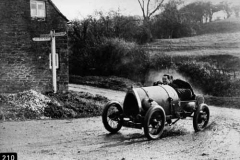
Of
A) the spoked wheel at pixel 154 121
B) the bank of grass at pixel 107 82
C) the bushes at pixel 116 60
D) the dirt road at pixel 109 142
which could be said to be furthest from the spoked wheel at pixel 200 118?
the bushes at pixel 116 60

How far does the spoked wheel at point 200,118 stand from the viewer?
8.93 meters

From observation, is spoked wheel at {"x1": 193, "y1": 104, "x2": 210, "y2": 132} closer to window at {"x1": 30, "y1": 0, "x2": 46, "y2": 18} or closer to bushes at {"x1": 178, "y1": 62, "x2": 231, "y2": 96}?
bushes at {"x1": 178, "y1": 62, "x2": 231, "y2": 96}

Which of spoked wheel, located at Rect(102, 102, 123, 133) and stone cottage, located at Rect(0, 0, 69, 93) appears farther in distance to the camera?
stone cottage, located at Rect(0, 0, 69, 93)

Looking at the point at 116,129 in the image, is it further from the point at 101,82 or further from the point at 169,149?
the point at 101,82

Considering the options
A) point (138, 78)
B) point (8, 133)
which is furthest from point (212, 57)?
point (8, 133)

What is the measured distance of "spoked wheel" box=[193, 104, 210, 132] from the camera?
8930mm

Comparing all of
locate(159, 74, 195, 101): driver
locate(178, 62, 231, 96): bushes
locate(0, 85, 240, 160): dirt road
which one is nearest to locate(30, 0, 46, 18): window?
locate(0, 85, 240, 160): dirt road

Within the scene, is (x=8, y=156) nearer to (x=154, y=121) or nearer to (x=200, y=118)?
(x=154, y=121)

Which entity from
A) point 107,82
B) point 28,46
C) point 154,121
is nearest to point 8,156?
point 154,121

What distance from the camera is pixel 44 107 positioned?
12.1 metres

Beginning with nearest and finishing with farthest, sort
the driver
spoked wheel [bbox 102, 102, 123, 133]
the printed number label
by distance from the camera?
the printed number label < spoked wheel [bbox 102, 102, 123, 133] < the driver

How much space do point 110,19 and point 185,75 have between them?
608cm

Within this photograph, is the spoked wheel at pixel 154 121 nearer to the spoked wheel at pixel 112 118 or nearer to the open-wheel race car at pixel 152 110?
the open-wheel race car at pixel 152 110

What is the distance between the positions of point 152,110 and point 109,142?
1139 mm
